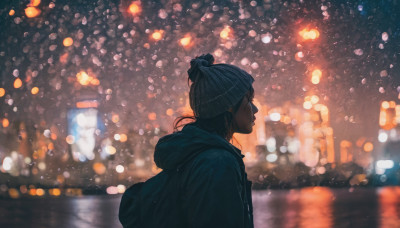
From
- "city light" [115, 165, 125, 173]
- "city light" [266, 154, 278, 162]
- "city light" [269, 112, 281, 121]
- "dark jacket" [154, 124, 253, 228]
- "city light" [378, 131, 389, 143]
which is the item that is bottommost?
"city light" [115, 165, 125, 173]

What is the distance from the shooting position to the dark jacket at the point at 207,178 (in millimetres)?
1286

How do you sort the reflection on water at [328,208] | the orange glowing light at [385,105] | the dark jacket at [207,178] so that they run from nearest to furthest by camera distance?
the dark jacket at [207,178], the reflection on water at [328,208], the orange glowing light at [385,105]

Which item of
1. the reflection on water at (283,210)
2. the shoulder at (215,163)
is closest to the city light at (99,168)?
the reflection on water at (283,210)

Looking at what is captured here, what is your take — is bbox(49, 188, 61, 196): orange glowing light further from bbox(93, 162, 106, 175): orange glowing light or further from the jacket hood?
the jacket hood

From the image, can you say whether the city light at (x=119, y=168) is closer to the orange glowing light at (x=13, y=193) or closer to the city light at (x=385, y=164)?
the orange glowing light at (x=13, y=193)

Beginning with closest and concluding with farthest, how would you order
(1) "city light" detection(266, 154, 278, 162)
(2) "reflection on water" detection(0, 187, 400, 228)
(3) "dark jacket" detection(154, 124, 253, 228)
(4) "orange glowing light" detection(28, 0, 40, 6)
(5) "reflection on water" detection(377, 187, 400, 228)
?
(3) "dark jacket" detection(154, 124, 253, 228)
(5) "reflection on water" detection(377, 187, 400, 228)
(2) "reflection on water" detection(0, 187, 400, 228)
(4) "orange glowing light" detection(28, 0, 40, 6)
(1) "city light" detection(266, 154, 278, 162)

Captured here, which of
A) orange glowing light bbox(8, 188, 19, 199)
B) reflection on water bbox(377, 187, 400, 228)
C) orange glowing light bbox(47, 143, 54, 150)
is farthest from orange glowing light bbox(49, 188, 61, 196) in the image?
reflection on water bbox(377, 187, 400, 228)

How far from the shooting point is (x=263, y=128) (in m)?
18.0

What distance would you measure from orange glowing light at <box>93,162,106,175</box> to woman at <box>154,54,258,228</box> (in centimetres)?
1358

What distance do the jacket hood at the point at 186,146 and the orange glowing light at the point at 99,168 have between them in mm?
13578

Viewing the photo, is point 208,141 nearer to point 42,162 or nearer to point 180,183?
point 180,183

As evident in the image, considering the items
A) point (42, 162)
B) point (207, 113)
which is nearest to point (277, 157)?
point (42, 162)

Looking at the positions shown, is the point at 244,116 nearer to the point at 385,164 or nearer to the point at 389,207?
the point at 389,207

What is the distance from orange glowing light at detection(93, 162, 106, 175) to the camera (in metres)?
14.8
